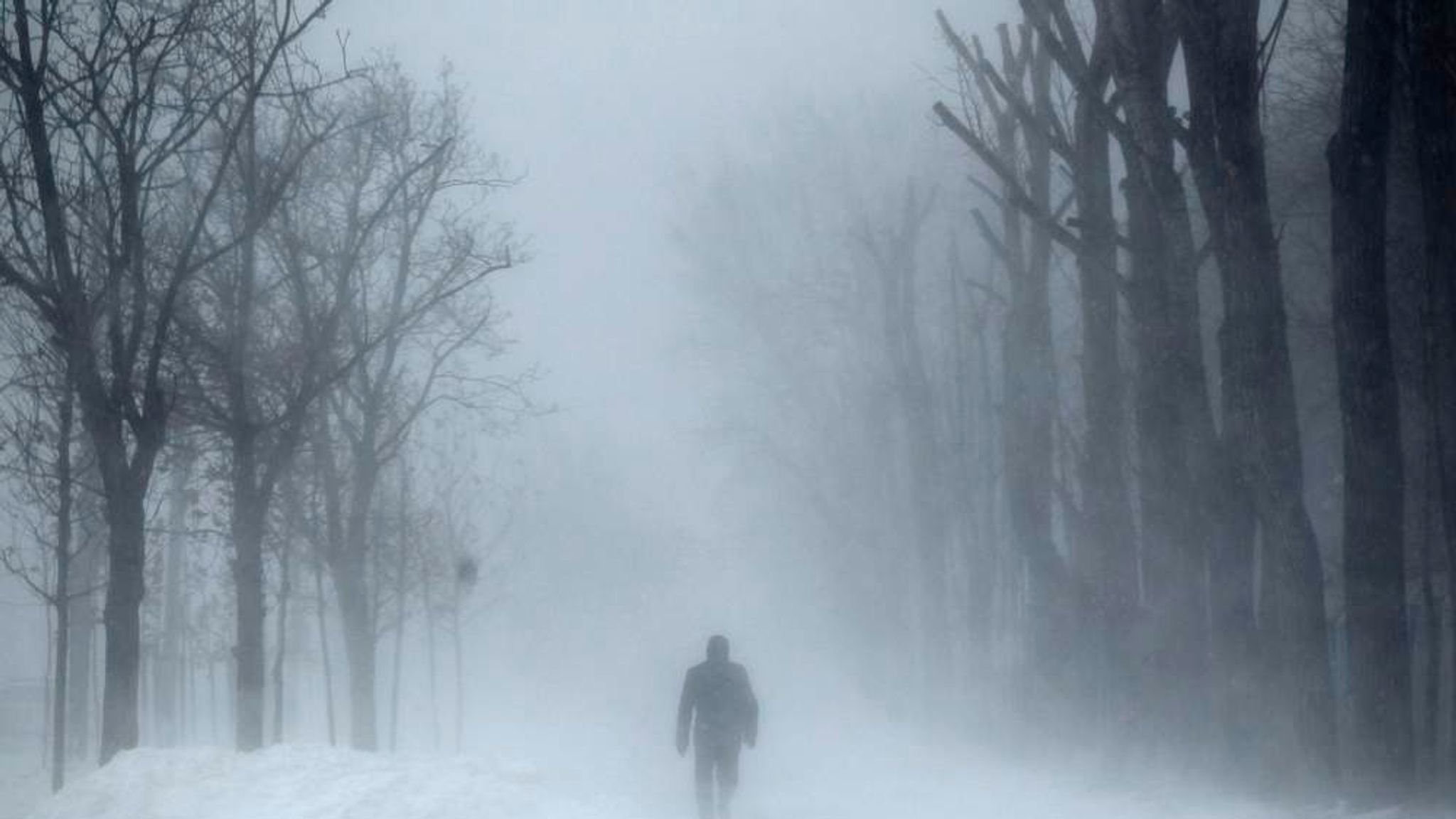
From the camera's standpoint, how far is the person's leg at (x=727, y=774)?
13.6 metres

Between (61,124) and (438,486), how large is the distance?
23.9 meters

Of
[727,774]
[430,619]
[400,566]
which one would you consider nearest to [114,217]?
[727,774]

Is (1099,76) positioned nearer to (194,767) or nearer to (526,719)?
(194,767)

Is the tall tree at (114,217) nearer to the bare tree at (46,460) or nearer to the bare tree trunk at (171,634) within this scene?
the bare tree at (46,460)

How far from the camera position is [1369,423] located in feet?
40.0

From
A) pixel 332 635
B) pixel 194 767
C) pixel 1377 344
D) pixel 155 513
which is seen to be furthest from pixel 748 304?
pixel 194 767

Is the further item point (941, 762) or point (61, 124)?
point (941, 762)

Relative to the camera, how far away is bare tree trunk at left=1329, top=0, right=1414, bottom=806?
1198cm

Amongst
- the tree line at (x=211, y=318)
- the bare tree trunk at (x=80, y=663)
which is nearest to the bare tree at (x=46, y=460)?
the tree line at (x=211, y=318)

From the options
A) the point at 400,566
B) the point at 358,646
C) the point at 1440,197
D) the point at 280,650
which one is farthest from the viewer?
the point at 400,566

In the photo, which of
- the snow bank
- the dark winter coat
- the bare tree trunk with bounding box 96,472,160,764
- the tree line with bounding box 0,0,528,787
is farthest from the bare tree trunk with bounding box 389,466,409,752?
the snow bank

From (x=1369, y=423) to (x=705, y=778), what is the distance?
20.6ft

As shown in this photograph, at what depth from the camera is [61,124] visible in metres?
13.2

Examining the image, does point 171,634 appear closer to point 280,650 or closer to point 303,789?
point 280,650
